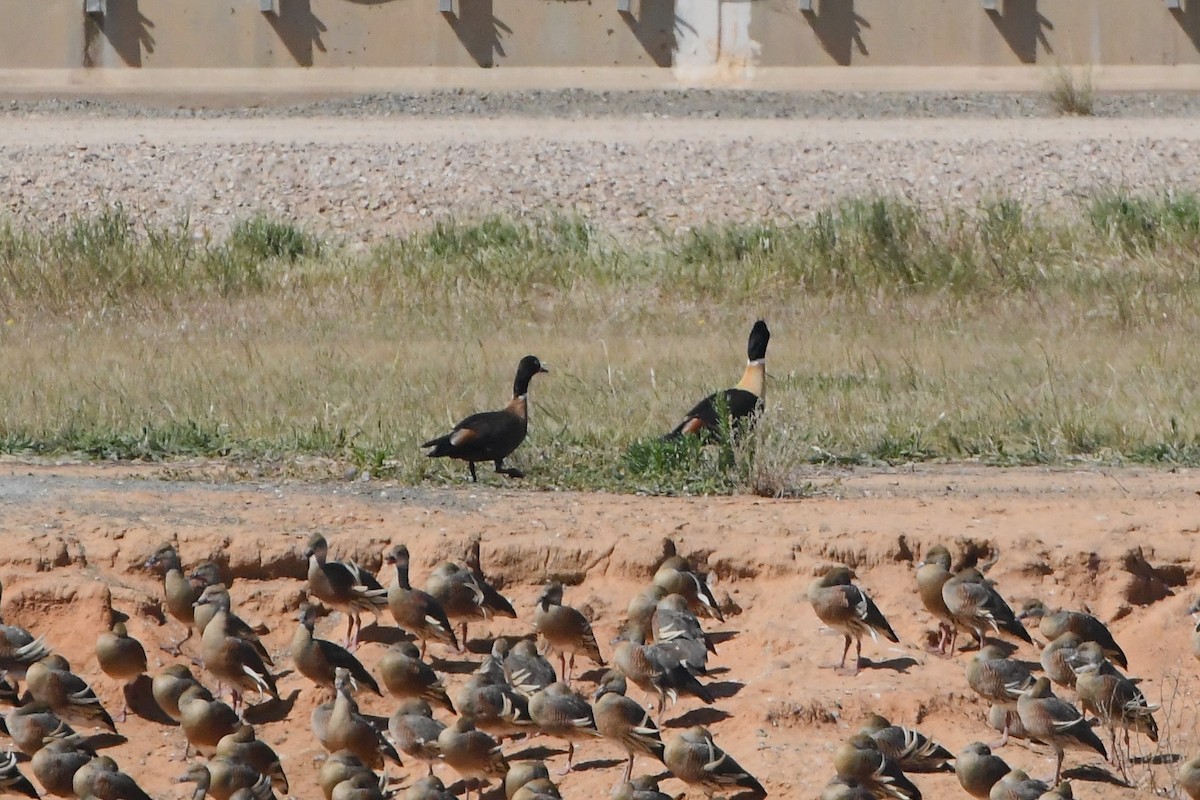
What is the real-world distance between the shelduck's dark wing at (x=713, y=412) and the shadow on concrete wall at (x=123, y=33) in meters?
25.1

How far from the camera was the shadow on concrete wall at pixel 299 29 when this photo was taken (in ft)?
116

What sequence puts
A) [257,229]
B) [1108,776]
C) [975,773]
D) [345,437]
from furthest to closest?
[257,229] < [345,437] < [1108,776] < [975,773]

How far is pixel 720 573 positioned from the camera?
10.5 meters

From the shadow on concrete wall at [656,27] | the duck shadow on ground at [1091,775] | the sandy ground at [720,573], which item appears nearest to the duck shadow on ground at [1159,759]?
the sandy ground at [720,573]

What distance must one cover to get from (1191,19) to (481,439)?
1043 inches

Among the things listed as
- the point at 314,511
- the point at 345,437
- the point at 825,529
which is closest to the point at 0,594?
the point at 314,511

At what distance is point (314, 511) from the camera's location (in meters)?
11.0

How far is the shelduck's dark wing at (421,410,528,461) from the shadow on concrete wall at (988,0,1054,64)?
25.1 meters

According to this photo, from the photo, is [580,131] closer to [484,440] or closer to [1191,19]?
[1191,19]

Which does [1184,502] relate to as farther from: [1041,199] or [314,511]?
[1041,199]

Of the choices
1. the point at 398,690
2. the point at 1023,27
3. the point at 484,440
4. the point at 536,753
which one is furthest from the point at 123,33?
the point at 536,753

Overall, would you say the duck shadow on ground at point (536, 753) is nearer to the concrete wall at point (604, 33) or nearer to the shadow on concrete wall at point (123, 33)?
the concrete wall at point (604, 33)

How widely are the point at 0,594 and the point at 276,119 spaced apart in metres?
23.6

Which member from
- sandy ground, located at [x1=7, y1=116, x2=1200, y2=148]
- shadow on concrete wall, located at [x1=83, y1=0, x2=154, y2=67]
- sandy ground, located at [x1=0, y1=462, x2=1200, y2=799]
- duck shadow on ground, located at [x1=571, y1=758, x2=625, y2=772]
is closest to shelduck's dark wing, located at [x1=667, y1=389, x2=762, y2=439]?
sandy ground, located at [x1=0, y1=462, x2=1200, y2=799]
